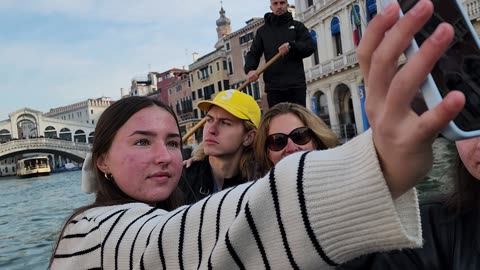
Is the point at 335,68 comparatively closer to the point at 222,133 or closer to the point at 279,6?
the point at 279,6

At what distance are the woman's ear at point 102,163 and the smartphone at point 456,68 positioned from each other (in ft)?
2.18

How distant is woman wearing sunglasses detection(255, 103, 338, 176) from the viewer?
1.52m

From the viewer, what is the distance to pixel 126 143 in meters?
0.84

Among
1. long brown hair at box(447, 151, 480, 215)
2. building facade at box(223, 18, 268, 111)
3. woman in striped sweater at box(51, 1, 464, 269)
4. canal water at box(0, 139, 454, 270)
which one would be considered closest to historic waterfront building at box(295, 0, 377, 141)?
building facade at box(223, 18, 268, 111)

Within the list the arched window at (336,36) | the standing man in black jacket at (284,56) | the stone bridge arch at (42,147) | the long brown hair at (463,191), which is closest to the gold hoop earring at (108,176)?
the long brown hair at (463,191)

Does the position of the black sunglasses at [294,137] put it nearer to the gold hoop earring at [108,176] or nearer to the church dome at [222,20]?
the gold hoop earring at [108,176]

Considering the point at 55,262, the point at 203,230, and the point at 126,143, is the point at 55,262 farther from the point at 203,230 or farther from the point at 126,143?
the point at 203,230

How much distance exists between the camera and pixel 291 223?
0.49m

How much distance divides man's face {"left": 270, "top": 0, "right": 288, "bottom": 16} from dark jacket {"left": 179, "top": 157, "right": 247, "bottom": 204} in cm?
90

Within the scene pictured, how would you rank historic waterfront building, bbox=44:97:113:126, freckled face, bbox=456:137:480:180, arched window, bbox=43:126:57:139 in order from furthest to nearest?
historic waterfront building, bbox=44:97:113:126
arched window, bbox=43:126:57:139
freckled face, bbox=456:137:480:180

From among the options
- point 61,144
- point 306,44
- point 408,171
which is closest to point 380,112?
point 408,171

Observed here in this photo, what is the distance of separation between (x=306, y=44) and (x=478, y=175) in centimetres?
173

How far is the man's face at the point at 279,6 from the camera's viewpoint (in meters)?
2.37

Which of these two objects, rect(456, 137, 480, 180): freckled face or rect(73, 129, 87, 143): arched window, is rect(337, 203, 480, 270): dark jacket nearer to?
rect(456, 137, 480, 180): freckled face
